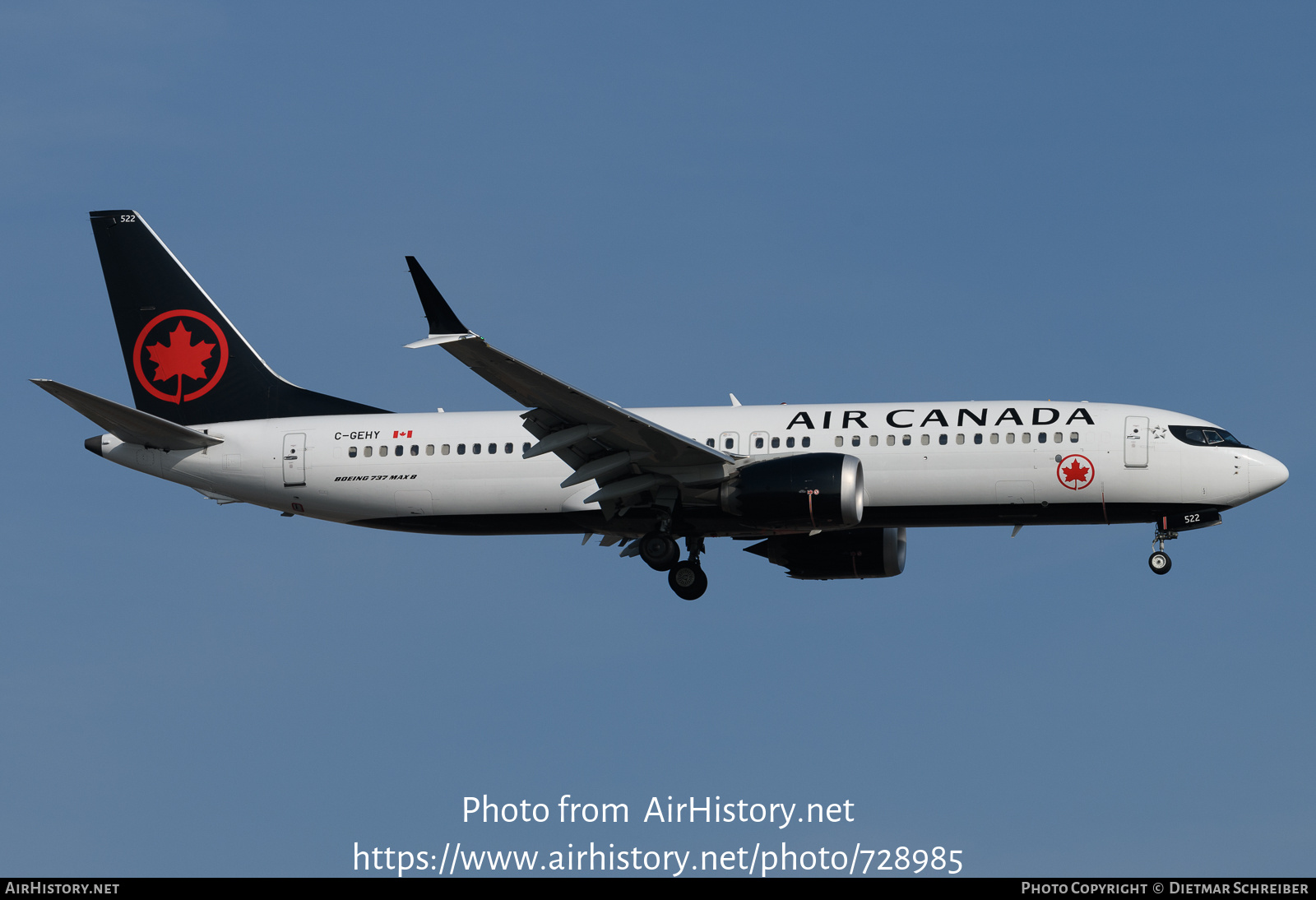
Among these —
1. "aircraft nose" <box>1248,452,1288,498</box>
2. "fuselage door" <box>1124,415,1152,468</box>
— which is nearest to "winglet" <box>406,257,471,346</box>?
"fuselage door" <box>1124,415,1152,468</box>

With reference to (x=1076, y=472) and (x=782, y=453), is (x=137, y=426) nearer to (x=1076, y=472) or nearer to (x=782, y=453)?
(x=782, y=453)

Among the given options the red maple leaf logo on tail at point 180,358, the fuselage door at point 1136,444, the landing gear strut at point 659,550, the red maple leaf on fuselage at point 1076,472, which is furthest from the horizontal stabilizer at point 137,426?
the fuselage door at point 1136,444

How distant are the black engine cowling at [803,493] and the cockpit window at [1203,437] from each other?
25.8 ft

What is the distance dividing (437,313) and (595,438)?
23.0 feet

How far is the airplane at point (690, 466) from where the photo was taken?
39.3 meters

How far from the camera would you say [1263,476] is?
39844 mm

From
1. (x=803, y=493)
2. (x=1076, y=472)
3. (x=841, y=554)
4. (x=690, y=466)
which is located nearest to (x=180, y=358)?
(x=690, y=466)

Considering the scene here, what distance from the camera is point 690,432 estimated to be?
41.9 metres

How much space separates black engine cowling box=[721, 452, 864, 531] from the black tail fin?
1160 centimetres

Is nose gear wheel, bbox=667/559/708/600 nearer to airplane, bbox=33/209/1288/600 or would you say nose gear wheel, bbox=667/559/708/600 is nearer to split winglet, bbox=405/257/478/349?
airplane, bbox=33/209/1288/600

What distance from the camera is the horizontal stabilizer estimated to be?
134 ft

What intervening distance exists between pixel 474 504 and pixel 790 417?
834cm

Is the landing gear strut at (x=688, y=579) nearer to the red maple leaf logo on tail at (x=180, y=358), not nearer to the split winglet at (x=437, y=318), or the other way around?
the split winglet at (x=437, y=318)

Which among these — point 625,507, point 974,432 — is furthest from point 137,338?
point 974,432
